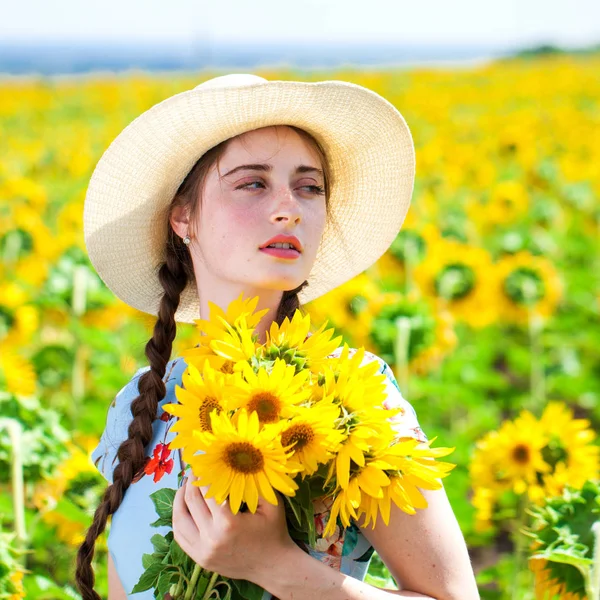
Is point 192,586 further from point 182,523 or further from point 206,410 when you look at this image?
point 206,410

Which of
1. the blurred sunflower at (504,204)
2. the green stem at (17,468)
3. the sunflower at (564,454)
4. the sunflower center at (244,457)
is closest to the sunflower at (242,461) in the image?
the sunflower center at (244,457)

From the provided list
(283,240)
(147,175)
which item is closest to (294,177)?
(283,240)

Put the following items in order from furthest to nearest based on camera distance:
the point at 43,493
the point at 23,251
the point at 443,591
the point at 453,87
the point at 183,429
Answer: the point at 453,87 → the point at 23,251 → the point at 43,493 → the point at 443,591 → the point at 183,429

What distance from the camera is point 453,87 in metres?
17.2

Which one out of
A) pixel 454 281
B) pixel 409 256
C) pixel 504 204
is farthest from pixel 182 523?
pixel 504 204

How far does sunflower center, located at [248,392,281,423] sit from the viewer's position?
3.71 feet

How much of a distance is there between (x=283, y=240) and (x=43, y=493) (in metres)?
A: 1.23

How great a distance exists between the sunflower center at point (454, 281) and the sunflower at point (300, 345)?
2442 mm

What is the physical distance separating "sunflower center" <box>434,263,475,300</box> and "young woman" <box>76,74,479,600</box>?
5.36ft

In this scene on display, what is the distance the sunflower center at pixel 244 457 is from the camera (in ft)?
3.65

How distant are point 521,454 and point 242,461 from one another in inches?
52.5

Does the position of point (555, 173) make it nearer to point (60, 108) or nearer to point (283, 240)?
point (283, 240)

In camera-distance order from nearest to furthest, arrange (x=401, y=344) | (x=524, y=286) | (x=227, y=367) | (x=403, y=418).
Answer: (x=227, y=367)
(x=403, y=418)
(x=401, y=344)
(x=524, y=286)

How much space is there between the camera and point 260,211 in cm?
153
